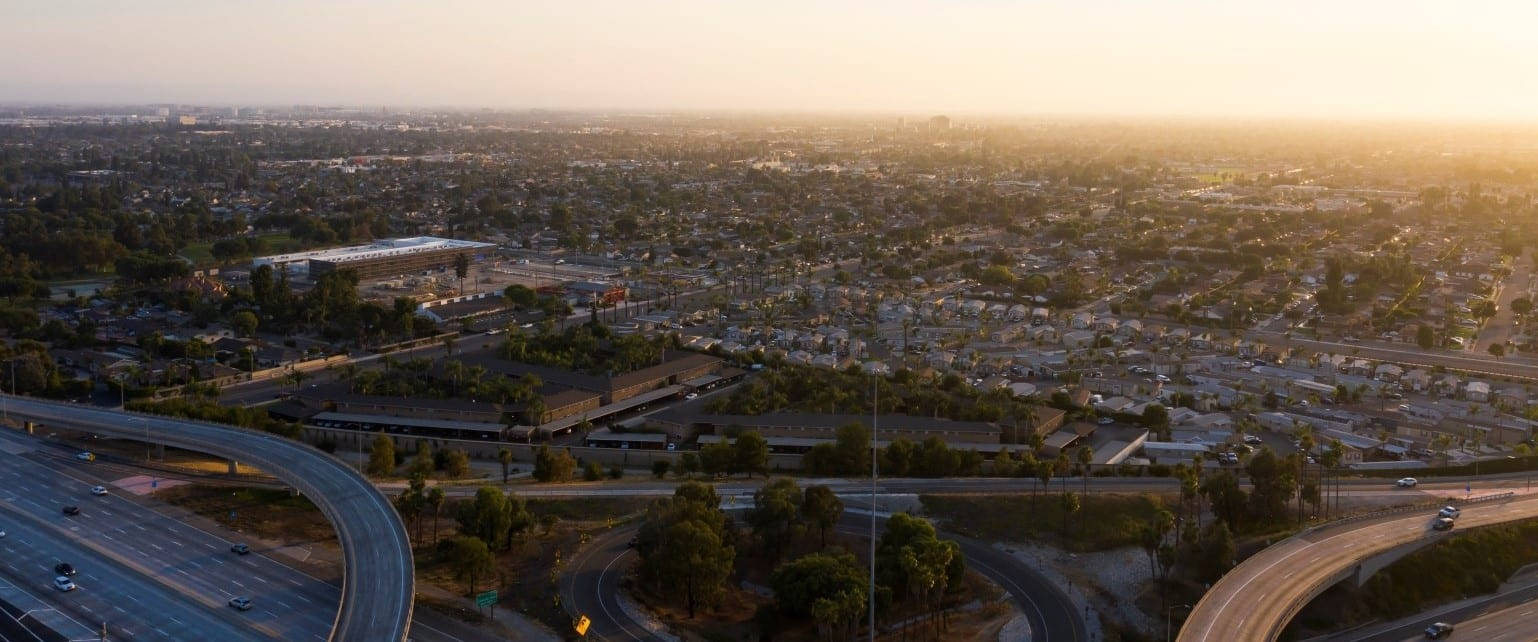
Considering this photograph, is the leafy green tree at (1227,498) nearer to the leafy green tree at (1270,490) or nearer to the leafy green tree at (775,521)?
the leafy green tree at (1270,490)

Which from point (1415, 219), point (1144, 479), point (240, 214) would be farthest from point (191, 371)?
point (1415, 219)

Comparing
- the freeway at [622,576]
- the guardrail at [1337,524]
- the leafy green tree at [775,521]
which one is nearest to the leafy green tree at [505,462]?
the freeway at [622,576]

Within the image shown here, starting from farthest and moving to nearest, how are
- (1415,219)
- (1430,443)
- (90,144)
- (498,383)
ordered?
(90,144) → (1415,219) → (498,383) → (1430,443)

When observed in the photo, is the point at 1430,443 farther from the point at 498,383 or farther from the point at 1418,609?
the point at 498,383

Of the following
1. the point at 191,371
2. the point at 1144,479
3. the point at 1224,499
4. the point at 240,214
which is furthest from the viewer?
the point at 240,214

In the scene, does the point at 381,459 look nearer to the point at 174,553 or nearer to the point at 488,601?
the point at 174,553

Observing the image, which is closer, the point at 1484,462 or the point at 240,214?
the point at 1484,462
